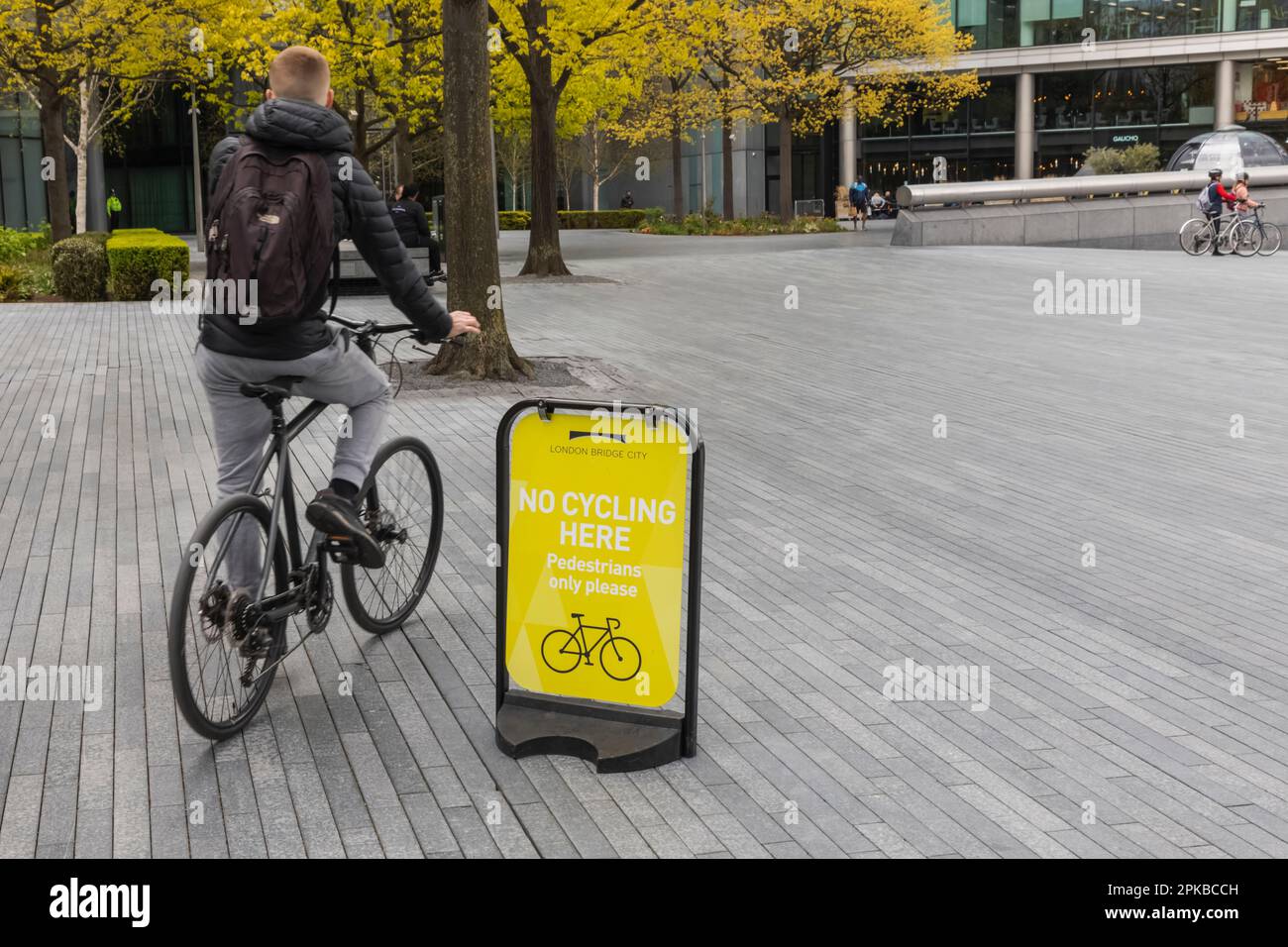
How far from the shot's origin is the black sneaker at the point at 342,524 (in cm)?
477

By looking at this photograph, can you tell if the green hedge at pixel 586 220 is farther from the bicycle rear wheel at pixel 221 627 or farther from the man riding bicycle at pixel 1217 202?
the bicycle rear wheel at pixel 221 627

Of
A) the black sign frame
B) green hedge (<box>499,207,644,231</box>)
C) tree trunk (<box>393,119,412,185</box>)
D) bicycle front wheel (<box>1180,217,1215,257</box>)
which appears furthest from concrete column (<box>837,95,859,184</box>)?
the black sign frame

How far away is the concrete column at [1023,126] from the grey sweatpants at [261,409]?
57.1 metres

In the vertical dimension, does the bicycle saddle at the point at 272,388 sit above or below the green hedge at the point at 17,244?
below

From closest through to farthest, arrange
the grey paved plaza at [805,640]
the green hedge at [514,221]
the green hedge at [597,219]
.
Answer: the grey paved plaza at [805,640], the green hedge at [514,221], the green hedge at [597,219]

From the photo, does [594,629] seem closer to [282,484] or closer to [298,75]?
[282,484]

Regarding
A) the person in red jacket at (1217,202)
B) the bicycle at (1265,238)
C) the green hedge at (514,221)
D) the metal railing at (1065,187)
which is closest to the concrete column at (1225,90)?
the metal railing at (1065,187)

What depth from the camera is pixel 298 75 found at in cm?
448

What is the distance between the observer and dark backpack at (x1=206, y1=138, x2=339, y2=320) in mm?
4262

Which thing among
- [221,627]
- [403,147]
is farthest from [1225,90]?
[221,627]

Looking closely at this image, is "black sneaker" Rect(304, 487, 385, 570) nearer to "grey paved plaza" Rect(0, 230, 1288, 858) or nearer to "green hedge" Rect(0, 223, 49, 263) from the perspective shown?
"grey paved plaza" Rect(0, 230, 1288, 858)

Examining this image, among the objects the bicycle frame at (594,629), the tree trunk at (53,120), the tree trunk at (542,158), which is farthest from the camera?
the tree trunk at (53,120)

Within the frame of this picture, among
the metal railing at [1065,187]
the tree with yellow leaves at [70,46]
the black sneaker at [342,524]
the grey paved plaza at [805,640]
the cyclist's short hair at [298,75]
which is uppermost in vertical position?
the tree with yellow leaves at [70,46]
